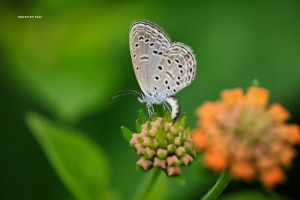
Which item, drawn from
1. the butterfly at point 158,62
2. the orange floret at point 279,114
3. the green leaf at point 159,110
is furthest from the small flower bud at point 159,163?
the butterfly at point 158,62

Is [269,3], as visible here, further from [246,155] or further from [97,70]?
[246,155]

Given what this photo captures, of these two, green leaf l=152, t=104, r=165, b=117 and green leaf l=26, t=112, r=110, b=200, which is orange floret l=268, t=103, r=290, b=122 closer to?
green leaf l=152, t=104, r=165, b=117

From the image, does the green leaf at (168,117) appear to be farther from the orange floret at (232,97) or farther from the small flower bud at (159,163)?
the orange floret at (232,97)

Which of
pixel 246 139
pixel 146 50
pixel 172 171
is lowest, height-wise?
pixel 172 171

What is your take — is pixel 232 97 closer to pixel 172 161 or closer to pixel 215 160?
pixel 215 160

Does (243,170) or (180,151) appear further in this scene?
(180,151)

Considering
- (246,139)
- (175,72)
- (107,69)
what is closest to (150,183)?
(175,72)
